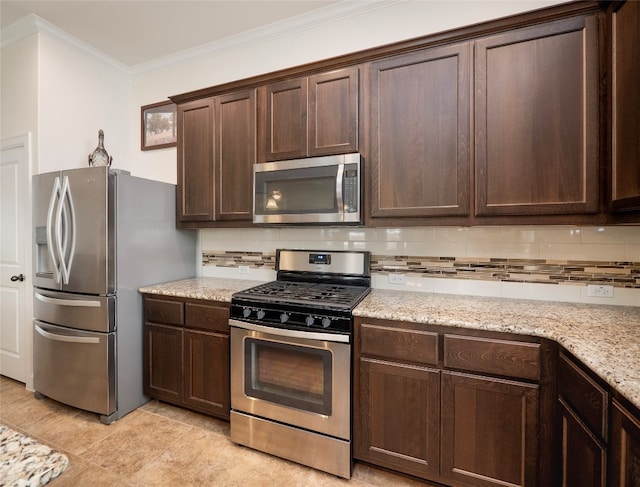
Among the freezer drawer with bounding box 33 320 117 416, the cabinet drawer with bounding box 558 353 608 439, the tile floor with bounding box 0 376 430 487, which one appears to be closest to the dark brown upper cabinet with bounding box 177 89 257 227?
the freezer drawer with bounding box 33 320 117 416

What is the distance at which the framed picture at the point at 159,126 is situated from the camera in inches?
123

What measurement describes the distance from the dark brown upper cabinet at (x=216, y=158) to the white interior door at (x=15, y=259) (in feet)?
4.40

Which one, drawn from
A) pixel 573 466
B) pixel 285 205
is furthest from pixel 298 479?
pixel 285 205

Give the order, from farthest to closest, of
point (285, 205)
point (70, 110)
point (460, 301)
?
point (70, 110) → point (285, 205) → point (460, 301)

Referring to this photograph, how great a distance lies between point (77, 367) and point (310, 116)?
2472mm

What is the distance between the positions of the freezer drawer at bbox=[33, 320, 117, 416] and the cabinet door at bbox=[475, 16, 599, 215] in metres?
2.66

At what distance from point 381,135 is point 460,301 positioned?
115 cm

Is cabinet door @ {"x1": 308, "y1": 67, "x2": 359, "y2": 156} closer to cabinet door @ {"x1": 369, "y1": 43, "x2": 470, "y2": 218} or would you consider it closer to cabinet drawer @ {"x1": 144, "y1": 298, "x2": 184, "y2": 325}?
cabinet door @ {"x1": 369, "y1": 43, "x2": 470, "y2": 218}

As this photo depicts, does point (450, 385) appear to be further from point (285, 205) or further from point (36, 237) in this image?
point (36, 237)

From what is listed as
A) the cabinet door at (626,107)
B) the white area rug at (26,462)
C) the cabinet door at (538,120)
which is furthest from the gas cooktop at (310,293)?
the cabinet door at (626,107)

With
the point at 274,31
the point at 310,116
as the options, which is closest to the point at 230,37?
the point at 274,31

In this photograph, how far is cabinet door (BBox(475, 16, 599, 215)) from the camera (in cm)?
157

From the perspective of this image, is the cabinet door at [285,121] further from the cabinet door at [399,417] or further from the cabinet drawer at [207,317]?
the cabinet door at [399,417]

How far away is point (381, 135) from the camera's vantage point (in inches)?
76.6
